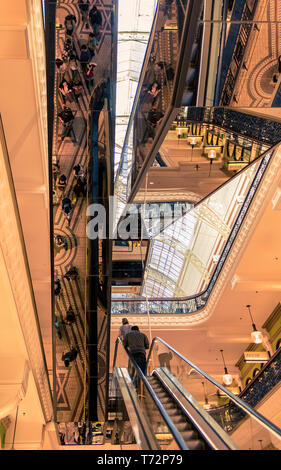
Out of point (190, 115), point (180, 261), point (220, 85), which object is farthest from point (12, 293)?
point (180, 261)

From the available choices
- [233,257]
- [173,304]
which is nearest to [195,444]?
[233,257]

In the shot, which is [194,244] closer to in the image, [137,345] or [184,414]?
[137,345]

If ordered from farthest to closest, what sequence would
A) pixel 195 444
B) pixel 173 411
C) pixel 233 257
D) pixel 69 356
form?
A: pixel 233 257 → pixel 69 356 → pixel 173 411 → pixel 195 444

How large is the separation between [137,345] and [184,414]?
3656 mm

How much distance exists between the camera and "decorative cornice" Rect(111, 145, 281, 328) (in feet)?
36.8

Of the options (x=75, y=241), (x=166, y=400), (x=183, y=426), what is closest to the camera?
(x=183, y=426)

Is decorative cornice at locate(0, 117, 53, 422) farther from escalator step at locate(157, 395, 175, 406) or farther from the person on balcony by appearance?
escalator step at locate(157, 395, 175, 406)

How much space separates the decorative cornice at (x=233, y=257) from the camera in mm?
11219

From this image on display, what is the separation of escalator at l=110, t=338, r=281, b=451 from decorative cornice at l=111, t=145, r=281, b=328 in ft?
17.7

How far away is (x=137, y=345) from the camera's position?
8719mm
